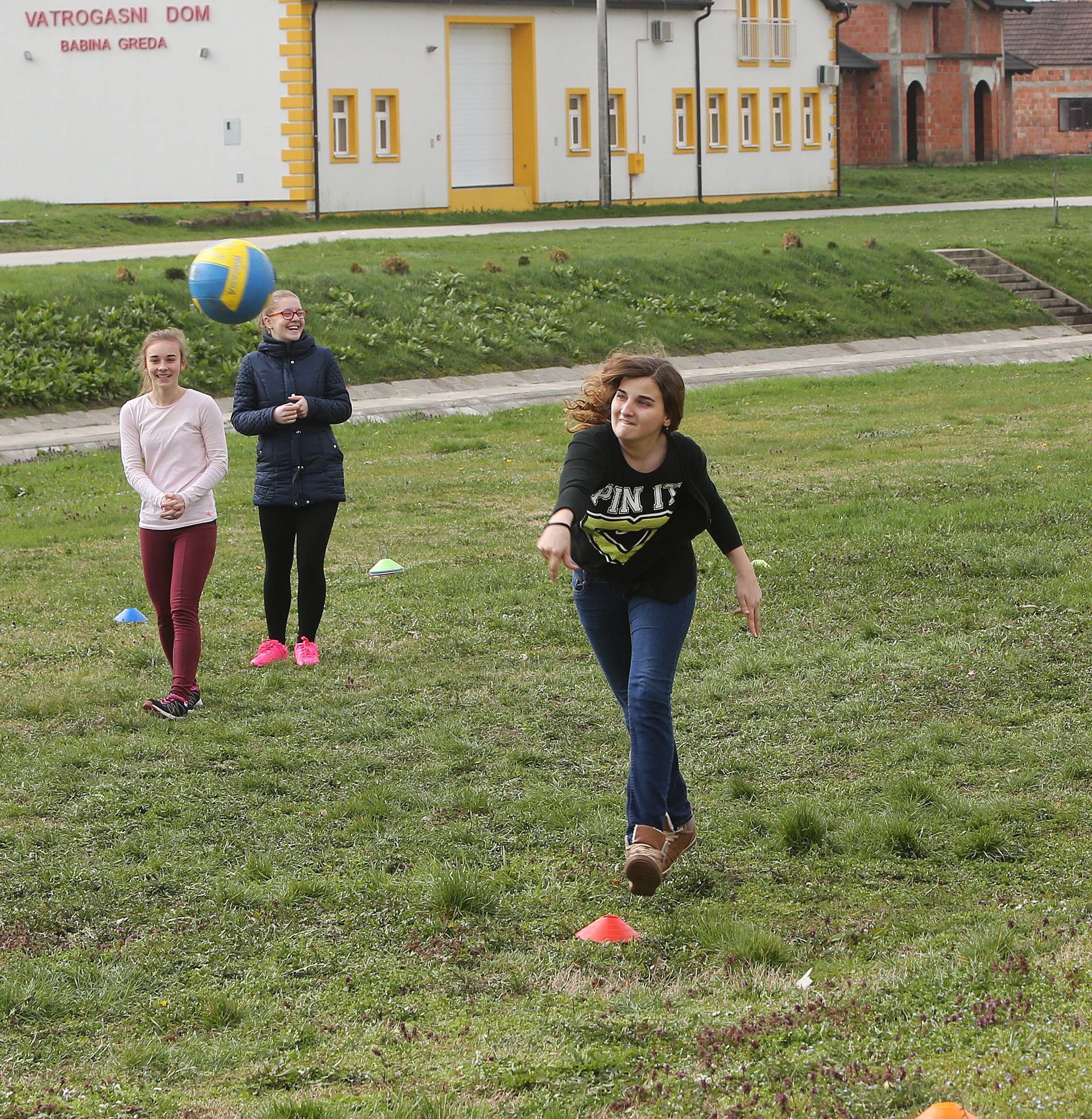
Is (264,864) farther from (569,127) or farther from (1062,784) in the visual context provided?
(569,127)

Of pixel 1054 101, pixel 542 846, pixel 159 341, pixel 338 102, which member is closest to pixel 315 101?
pixel 338 102

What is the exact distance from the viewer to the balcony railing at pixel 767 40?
48.5 m

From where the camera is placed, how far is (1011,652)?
8062 millimetres

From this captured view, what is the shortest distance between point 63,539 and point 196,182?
2829 centimetres

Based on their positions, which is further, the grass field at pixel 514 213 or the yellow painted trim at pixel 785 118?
the yellow painted trim at pixel 785 118

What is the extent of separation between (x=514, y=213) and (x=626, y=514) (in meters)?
35.6

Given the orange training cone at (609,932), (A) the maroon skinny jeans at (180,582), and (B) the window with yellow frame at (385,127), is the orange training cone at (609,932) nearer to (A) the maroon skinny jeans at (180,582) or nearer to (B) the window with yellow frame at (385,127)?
(A) the maroon skinny jeans at (180,582)

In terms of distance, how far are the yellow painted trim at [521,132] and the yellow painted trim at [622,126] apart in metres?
3.03

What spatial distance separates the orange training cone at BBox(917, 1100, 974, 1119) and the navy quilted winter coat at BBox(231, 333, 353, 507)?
5607 mm

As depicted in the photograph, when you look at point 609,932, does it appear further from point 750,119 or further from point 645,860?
point 750,119

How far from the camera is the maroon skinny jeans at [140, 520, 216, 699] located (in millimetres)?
7707

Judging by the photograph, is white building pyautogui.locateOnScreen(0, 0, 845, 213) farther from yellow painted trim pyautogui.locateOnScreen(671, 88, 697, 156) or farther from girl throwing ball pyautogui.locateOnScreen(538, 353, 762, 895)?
girl throwing ball pyautogui.locateOnScreen(538, 353, 762, 895)

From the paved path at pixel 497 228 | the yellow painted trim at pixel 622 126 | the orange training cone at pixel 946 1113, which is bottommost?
the orange training cone at pixel 946 1113

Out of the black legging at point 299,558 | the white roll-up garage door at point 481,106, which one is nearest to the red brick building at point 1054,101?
the white roll-up garage door at point 481,106
